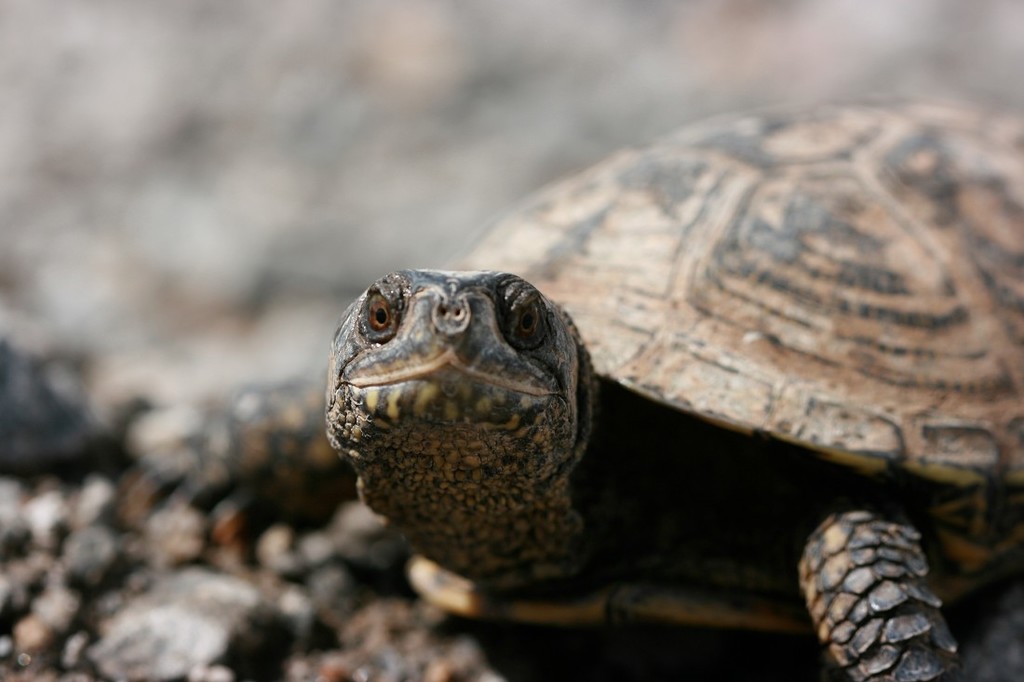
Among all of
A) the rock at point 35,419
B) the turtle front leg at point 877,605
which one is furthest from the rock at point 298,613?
the turtle front leg at point 877,605

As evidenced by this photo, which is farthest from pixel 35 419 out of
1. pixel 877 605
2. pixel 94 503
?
pixel 877 605

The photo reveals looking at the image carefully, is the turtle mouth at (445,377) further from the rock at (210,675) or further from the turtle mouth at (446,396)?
the rock at (210,675)

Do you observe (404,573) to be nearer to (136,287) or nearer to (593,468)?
(593,468)

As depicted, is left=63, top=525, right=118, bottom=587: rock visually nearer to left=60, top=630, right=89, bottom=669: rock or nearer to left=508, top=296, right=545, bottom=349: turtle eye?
left=60, top=630, right=89, bottom=669: rock

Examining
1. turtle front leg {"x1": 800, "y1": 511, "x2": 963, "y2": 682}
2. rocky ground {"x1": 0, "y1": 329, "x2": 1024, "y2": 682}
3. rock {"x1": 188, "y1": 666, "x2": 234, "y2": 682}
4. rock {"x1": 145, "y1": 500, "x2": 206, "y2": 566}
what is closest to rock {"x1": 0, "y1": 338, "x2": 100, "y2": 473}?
rocky ground {"x1": 0, "y1": 329, "x2": 1024, "y2": 682}

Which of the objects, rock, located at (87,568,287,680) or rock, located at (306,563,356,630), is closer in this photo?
rock, located at (87,568,287,680)

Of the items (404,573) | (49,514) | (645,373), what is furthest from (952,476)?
(49,514)

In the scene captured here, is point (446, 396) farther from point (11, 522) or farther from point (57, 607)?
point (11, 522)
